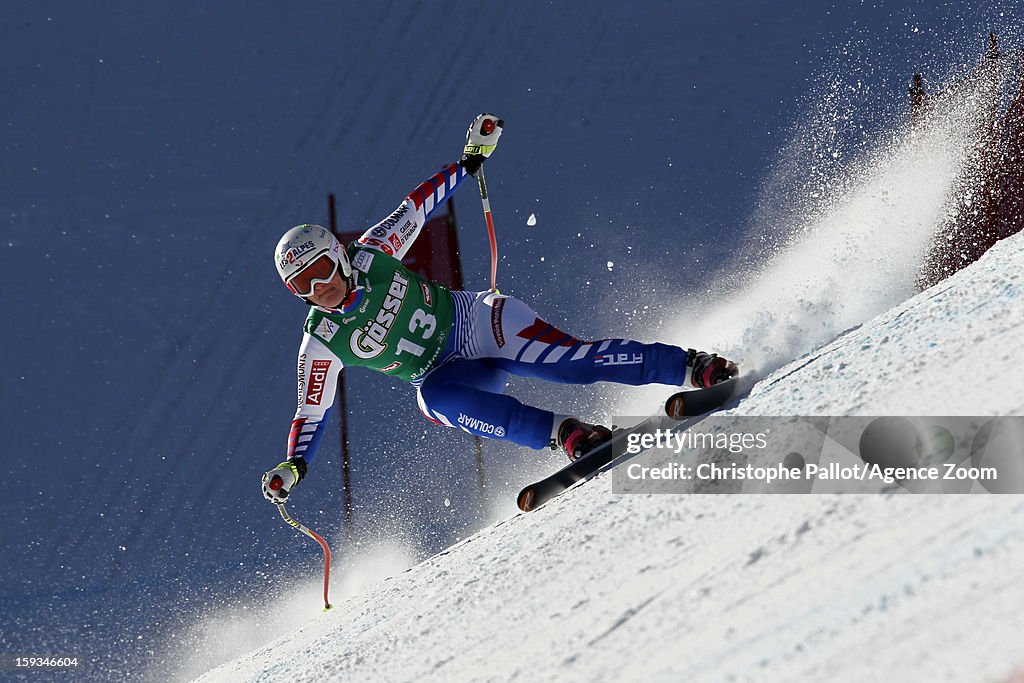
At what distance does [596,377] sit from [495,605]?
4.26ft

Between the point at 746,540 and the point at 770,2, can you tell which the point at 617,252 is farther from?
the point at 746,540

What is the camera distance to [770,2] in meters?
10.5

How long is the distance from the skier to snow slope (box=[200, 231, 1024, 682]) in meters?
0.39

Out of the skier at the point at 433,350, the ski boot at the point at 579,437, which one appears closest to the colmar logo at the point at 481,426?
the skier at the point at 433,350

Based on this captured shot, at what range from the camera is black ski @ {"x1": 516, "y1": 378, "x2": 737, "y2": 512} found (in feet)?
11.2

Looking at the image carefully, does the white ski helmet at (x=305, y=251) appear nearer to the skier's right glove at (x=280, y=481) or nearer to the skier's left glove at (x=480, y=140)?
the skier's right glove at (x=280, y=481)

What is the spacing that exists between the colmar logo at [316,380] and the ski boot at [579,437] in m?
1.02

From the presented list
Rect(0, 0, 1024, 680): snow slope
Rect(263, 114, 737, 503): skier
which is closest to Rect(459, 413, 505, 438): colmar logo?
Rect(263, 114, 737, 503): skier

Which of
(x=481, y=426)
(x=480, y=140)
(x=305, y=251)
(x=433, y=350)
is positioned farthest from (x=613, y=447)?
(x=480, y=140)

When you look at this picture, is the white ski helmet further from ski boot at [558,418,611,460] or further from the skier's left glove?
ski boot at [558,418,611,460]

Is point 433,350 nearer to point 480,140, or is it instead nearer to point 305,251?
point 305,251

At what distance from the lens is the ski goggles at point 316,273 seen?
3869 mm

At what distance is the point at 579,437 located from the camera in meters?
3.70

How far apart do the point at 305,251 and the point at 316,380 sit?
1.81 feet
